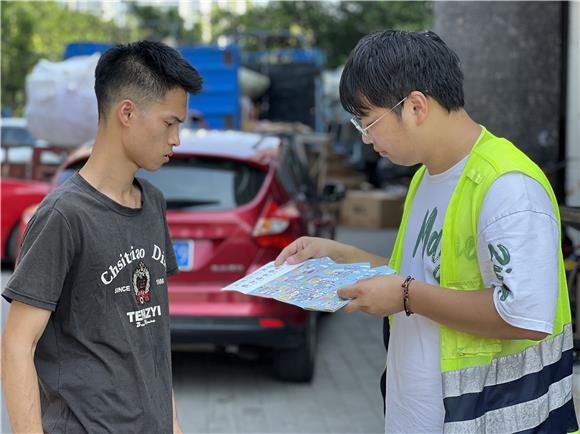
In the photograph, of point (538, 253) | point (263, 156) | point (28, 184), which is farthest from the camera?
point (28, 184)

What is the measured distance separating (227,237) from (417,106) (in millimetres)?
3586

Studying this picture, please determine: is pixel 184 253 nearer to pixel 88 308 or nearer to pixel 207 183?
pixel 207 183

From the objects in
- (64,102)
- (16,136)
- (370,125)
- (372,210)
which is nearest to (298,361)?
(370,125)

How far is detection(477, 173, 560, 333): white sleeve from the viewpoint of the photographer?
1.94 m

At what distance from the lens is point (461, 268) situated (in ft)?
6.86

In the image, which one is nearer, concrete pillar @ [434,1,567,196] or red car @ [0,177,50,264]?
concrete pillar @ [434,1,567,196]

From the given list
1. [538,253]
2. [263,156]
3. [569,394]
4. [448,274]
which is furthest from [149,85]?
[263,156]

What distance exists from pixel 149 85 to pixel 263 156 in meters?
3.66

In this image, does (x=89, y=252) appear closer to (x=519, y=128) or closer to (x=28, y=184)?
(x=519, y=128)

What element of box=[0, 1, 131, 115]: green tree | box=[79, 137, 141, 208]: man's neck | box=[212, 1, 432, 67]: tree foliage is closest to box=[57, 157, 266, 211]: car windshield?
box=[79, 137, 141, 208]: man's neck

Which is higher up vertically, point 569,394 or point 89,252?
point 89,252

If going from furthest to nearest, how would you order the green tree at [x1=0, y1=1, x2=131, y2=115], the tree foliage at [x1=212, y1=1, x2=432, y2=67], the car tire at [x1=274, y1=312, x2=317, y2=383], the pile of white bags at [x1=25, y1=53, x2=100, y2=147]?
1. the tree foliage at [x1=212, y1=1, x2=432, y2=67]
2. the green tree at [x1=0, y1=1, x2=131, y2=115]
3. the pile of white bags at [x1=25, y1=53, x2=100, y2=147]
4. the car tire at [x1=274, y1=312, x2=317, y2=383]

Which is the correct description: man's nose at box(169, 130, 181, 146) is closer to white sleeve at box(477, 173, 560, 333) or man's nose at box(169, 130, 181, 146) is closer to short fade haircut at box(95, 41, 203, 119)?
short fade haircut at box(95, 41, 203, 119)

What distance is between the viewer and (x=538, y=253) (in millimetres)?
1950
